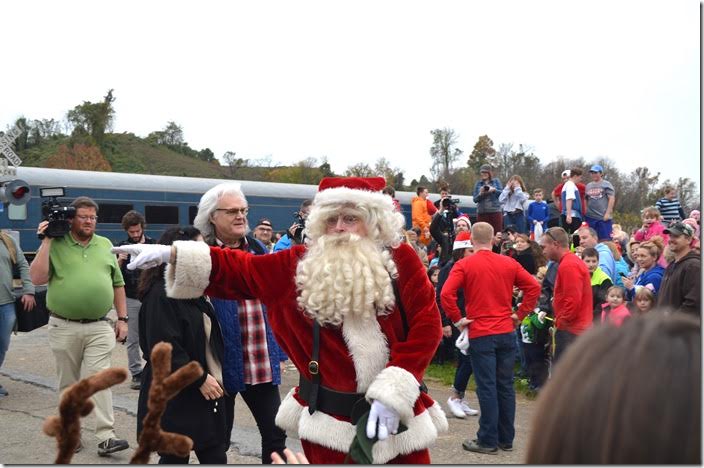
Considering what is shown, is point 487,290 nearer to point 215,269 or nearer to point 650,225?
point 215,269

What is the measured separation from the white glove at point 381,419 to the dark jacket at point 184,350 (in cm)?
115

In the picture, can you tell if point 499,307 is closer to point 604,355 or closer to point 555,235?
point 555,235

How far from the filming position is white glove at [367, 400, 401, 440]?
313 cm

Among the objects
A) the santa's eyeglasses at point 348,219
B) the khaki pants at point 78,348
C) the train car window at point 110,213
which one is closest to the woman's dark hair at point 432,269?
the khaki pants at point 78,348

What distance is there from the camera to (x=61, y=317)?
19.5 feet

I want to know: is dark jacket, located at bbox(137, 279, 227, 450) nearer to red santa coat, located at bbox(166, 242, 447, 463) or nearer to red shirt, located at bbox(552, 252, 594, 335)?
red santa coat, located at bbox(166, 242, 447, 463)

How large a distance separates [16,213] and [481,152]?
1552 inches

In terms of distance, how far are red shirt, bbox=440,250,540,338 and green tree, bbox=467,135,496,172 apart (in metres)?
46.3

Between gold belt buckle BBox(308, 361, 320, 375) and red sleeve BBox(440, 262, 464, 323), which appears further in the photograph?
red sleeve BBox(440, 262, 464, 323)

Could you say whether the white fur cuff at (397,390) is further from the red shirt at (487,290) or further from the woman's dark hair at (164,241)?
the red shirt at (487,290)

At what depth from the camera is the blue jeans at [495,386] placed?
6.14 meters

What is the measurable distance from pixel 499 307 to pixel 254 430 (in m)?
2.35

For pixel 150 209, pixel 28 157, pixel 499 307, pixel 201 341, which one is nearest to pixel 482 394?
pixel 499 307

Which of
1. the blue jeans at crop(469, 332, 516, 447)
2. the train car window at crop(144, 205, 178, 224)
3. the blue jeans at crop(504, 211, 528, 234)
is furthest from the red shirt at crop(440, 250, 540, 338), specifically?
the train car window at crop(144, 205, 178, 224)
